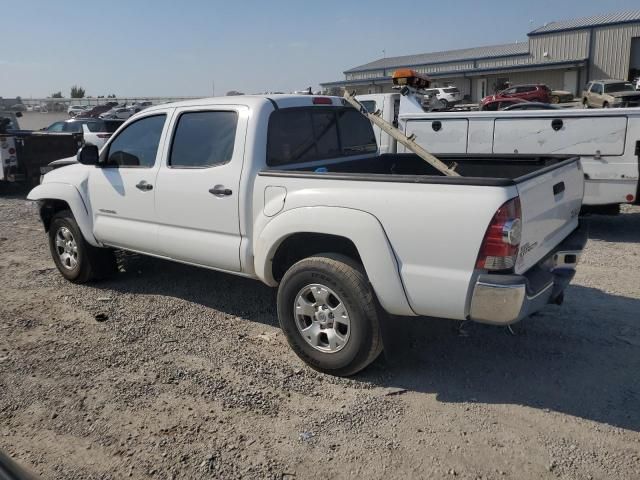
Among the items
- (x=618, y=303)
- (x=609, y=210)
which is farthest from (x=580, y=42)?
(x=618, y=303)

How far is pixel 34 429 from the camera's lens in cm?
362

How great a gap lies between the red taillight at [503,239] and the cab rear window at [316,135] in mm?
1897

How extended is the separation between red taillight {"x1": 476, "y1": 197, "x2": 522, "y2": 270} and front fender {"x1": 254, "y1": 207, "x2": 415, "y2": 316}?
0.55m

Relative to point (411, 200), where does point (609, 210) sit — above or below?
below

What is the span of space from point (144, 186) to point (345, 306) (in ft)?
7.74

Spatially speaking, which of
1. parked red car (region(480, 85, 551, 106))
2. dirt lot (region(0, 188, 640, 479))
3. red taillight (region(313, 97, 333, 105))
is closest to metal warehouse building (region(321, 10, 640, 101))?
parked red car (region(480, 85, 551, 106))

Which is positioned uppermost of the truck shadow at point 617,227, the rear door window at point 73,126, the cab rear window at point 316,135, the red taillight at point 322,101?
the red taillight at point 322,101

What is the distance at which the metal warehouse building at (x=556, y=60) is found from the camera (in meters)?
48.3

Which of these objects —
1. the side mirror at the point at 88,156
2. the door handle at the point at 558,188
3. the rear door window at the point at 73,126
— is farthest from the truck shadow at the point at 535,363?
the rear door window at the point at 73,126

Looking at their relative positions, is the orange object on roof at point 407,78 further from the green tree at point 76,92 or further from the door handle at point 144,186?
the green tree at point 76,92

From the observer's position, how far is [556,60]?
5109cm

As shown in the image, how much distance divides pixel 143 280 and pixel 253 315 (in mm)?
1745

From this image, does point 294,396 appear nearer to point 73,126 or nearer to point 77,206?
point 77,206

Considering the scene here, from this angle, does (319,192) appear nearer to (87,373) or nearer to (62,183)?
(87,373)
